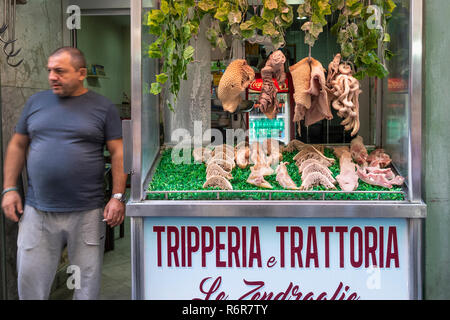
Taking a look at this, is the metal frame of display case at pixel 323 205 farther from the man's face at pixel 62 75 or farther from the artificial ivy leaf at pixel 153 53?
the man's face at pixel 62 75

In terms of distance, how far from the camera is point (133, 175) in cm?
228

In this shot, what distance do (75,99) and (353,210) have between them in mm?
1577

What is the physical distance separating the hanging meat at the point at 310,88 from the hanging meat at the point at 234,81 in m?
0.27

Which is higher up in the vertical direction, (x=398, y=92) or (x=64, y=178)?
(x=398, y=92)

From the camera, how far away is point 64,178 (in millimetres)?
2293

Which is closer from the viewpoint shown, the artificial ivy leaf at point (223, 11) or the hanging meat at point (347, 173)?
the hanging meat at point (347, 173)

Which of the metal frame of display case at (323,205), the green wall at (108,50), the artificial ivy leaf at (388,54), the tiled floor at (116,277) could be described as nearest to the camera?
the metal frame of display case at (323,205)

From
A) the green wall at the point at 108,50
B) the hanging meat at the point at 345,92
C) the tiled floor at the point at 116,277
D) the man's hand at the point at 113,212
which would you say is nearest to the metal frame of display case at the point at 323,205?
the man's hand at the point at 113,212

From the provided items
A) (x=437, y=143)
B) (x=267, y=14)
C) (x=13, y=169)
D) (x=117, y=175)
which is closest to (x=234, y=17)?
(x=267, y=14)

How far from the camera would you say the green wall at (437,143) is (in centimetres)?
255

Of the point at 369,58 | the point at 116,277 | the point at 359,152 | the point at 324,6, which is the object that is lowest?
the point at 116,277

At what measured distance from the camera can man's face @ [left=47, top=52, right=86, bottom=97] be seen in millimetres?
2330

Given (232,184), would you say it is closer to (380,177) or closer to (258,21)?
(380,177)

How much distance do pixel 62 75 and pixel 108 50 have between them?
377 centimetres
